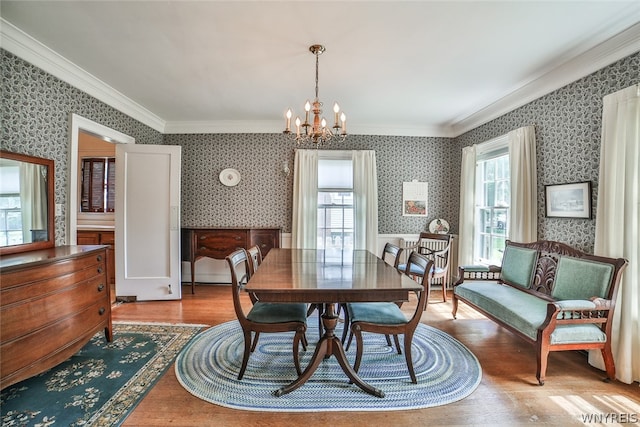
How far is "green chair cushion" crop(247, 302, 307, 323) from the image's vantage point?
6.61 feet

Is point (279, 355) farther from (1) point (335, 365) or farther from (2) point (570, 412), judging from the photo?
(2) point (570, 412)

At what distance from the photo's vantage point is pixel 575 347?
203 centimetres

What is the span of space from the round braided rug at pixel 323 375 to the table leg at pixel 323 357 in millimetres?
48

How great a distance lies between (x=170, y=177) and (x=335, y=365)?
10.2 feet

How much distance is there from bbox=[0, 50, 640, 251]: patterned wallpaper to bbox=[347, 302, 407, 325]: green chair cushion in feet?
6.21

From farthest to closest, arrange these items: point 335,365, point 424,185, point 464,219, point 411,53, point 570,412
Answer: point 424,185 → point 464,219 → point 411,53 → point 335,365 → point 570,412

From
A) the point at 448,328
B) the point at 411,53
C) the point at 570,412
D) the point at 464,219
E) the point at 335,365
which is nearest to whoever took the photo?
the point at 570,412

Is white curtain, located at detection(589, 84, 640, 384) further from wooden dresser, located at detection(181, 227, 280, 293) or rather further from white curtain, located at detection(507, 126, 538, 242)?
wooden dresser, located at detection(181, 227, 280, 293)

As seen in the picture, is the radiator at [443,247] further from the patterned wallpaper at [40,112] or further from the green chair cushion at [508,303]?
the patterned wallpaper at [40,112]

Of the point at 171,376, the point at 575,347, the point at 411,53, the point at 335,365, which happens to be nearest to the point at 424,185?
the point at 411,53

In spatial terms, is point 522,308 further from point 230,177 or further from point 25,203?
point 25,203

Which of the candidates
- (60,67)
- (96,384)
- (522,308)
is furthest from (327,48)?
(96,384)

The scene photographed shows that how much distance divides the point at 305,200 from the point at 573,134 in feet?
10.5

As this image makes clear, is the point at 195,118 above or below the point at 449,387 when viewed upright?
above
